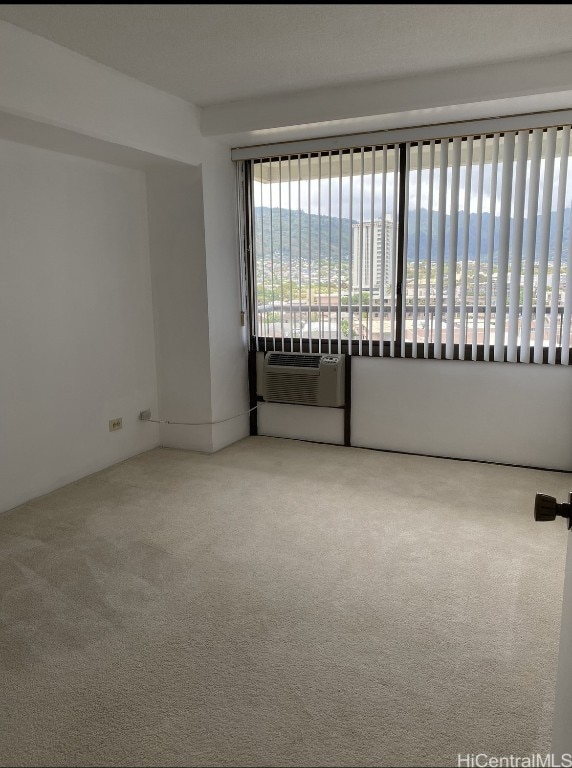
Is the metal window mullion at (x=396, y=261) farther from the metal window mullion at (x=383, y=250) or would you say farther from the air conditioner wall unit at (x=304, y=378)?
the air conditioner wall unit at (x=304, y=378)

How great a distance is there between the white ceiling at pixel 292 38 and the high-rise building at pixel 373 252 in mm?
1013

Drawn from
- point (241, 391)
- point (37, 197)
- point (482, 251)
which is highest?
point (37, 197)

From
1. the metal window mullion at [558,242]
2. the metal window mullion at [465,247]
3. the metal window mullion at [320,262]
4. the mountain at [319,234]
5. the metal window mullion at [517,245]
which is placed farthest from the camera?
the metal window mullion at [320,262]

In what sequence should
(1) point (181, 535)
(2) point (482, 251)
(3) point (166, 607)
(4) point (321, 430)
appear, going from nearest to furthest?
(3) point (166, 607), (1) point (181, 535), (2) point (482, 251), (4) point (321, 430)

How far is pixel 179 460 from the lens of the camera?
4.37 m

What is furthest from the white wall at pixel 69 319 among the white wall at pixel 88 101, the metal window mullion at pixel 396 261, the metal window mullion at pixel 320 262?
the metal window mullion at pixel 396 261

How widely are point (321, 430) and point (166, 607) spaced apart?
2479 mm

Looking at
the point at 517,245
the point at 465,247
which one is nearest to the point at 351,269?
the point at 465,247

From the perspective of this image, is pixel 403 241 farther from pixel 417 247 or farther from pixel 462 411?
pixel 462 411

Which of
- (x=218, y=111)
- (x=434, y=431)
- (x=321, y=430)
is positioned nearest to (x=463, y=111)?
(x=218, y=111)

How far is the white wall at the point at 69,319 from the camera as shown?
3.43m

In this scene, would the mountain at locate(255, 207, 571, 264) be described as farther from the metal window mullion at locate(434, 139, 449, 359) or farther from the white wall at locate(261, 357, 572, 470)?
the white wall at locate(261, 357, 572, 470)

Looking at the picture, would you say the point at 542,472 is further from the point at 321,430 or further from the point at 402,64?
the point at 402,64

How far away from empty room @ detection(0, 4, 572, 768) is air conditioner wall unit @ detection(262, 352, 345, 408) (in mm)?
21
